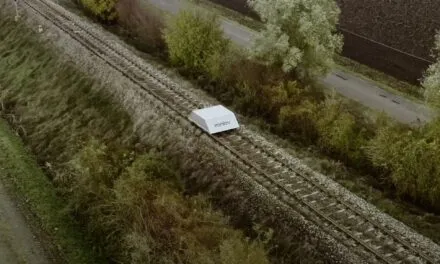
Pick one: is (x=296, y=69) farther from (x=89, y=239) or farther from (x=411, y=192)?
(x=89, y=239)

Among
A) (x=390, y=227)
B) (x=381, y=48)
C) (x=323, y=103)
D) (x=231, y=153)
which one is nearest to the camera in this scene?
(x=390, y=227)

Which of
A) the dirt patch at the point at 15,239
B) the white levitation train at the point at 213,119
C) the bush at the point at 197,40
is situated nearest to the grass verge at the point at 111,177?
the dirt patch at the point at 15,239

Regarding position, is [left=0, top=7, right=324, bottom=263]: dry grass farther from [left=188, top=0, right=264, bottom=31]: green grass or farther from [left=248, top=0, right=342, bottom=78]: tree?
[left=188, top=0, right=264, bottom=31]: green grass

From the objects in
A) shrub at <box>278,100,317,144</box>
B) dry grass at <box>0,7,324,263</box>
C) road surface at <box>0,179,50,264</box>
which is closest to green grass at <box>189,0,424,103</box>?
shrub at <box>278,100,317,144</box>

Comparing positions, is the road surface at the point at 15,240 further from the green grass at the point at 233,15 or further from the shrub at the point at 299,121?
the green grass at the point at 233,15

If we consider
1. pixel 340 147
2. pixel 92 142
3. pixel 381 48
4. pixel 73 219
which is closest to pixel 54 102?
pixel 92 142
